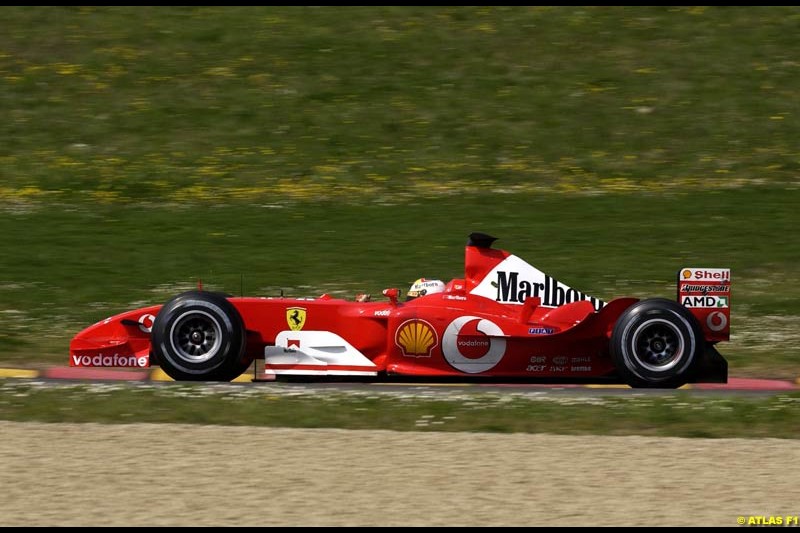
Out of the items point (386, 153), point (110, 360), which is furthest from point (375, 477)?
point (386, 153)

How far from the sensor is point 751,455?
8664 mm

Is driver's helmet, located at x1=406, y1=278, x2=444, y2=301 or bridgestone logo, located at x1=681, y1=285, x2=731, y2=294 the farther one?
driver's helmet, located at x1=406, y1=278, x2=444, y2=301

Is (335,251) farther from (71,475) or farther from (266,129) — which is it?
(71,475)

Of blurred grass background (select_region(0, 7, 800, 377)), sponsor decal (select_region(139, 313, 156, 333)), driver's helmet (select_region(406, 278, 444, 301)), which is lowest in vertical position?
sponsor decal (select_region(139, 313, 156, 333))

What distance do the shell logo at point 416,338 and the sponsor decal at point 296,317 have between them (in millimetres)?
820

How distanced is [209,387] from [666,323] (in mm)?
3856

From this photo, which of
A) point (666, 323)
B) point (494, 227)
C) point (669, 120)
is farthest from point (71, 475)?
point (669, 120)

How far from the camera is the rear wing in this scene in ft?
35.2

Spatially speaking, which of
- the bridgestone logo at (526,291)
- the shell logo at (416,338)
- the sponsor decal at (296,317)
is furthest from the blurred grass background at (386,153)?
the shell logo at (416,338)

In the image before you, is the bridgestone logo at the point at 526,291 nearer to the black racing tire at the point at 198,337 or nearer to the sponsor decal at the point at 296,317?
the sponsor decal at the point at 296,317

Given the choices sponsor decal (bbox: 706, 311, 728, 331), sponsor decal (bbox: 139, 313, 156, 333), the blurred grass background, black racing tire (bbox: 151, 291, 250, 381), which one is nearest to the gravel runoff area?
black racing tire (bbox: 151, 291, 250, 381)

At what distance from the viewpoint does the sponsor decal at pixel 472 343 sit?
10672 millimetres

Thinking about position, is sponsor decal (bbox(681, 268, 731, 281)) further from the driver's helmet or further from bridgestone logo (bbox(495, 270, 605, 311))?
the driver's helmet

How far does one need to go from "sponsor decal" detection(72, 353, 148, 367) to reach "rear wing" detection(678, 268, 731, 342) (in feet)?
15.4
